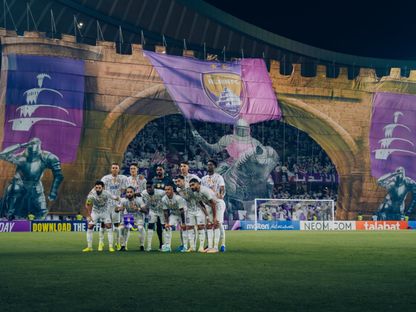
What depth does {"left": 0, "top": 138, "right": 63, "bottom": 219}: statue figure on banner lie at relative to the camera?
4222cm

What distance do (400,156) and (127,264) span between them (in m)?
48.3

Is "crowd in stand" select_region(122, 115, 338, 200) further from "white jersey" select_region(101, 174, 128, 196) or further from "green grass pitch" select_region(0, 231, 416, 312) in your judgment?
"green grass pitch" select_region(0, 231, 416, 312)

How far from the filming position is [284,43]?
218 feet

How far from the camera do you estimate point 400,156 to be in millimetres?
58500

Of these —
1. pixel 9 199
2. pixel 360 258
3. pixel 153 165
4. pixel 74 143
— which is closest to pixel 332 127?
pixel 153 165

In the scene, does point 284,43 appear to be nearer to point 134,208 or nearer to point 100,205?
point 134,208

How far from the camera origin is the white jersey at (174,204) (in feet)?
61.4

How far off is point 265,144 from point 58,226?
19.7 m

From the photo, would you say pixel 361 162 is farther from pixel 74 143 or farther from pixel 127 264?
pixel 127 264

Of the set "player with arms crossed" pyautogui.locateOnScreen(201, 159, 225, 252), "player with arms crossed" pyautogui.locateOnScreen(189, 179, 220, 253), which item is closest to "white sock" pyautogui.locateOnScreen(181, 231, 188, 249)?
"player with arms crossed" pyautogui.locateOnScreen(189, 179, 220, 253)

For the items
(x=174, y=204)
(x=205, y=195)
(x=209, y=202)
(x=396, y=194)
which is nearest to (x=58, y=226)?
(x=174, y=204)

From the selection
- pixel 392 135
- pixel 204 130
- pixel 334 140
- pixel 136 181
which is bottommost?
pixel 136 181

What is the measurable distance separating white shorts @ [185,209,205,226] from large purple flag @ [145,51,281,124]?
32.9 meters

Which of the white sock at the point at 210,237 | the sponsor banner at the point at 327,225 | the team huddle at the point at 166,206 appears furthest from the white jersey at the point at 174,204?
the sponsor banner at the point at 327,225
